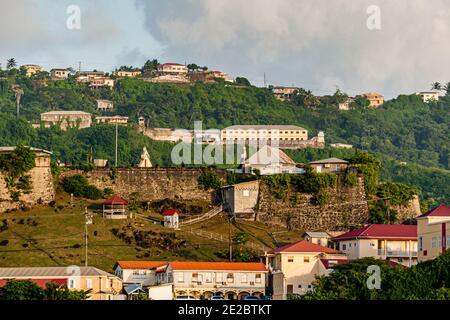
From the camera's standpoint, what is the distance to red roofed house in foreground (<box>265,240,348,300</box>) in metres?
87.7

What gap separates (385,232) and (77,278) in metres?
22.7

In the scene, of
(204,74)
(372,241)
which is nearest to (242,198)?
(372,241)

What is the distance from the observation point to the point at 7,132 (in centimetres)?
16425

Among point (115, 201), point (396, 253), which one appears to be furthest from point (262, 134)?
point (396, 253)

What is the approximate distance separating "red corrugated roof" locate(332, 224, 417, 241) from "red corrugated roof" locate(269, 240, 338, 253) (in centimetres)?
245

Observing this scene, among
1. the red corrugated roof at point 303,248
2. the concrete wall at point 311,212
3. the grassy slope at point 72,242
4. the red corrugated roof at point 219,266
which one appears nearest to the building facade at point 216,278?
the red corrugated roof at point 219,266

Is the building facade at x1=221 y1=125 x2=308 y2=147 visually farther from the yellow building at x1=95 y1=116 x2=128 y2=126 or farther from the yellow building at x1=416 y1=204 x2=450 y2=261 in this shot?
the yellow building at x1=416 y1=204 x2=450 y2=261

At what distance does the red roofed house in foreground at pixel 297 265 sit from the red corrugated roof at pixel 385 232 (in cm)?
255

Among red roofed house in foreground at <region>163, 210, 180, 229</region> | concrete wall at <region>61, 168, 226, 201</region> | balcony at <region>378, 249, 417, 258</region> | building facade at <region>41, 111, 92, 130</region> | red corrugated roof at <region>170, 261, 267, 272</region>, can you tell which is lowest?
red corrugated roof at <region>170, 261, 267, 272</region>

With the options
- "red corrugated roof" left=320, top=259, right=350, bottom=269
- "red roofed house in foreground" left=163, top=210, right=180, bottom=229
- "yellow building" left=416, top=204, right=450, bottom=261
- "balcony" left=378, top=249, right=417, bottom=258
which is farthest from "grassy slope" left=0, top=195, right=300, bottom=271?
"yellow building" left=416, top=204, right=450, bottom=261
